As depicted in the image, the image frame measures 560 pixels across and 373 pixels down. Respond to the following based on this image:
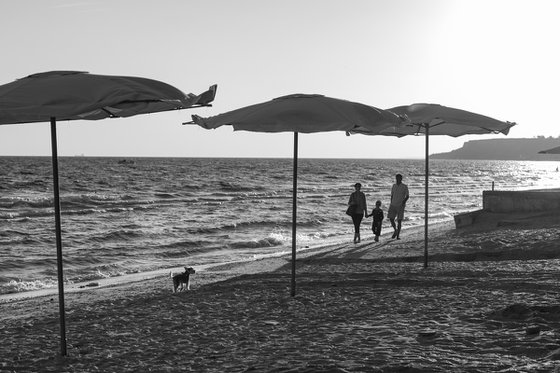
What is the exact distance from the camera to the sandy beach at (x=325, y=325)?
5438mm

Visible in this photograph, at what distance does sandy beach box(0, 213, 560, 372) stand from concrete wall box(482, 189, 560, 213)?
8.99 m

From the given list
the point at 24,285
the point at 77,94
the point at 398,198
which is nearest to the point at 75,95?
the point at 77,94

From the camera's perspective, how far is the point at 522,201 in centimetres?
1956

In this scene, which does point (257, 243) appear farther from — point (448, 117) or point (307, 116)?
point (307, 116)

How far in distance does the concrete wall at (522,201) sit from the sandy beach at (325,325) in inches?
354

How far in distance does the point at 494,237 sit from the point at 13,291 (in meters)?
9.90

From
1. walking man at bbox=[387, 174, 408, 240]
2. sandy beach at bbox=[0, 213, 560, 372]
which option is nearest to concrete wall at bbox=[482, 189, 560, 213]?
walking man at bbox=[387, 174, 408, 240]

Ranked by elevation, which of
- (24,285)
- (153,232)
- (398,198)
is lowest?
(153,232)

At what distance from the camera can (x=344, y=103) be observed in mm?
7578

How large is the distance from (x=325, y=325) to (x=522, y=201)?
14.3 m

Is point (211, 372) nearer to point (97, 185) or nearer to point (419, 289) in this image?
point (419, 289)

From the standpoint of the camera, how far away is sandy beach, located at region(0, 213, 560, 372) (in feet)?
17.8

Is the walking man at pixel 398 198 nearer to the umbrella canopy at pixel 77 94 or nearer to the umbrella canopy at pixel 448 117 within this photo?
the umbrella canopy at pixel 448 117

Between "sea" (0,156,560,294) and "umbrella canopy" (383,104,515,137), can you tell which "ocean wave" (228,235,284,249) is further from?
"umbrella canopy" (383,104,515,137)
